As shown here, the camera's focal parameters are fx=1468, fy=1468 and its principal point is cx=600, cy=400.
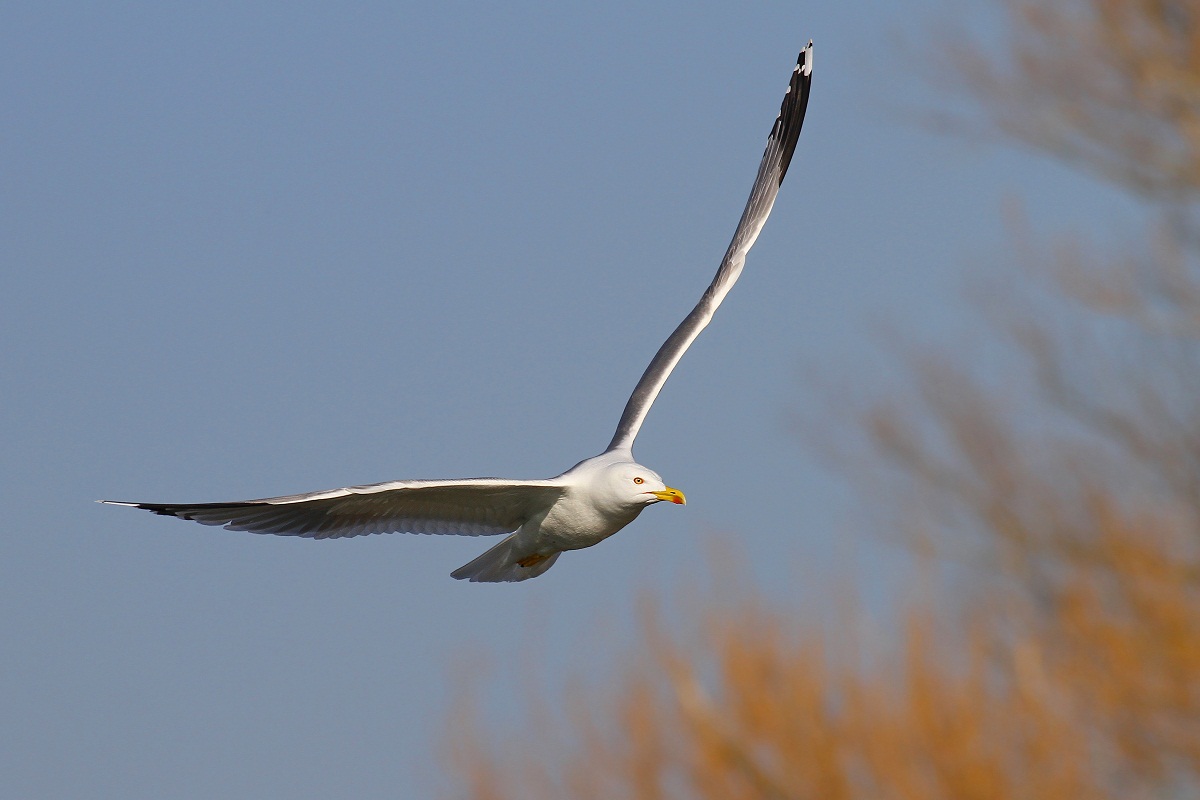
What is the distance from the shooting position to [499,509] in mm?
6797

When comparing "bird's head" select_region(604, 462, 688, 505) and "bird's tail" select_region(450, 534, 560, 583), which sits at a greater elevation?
"bird's head" select_region(604, 462, 688, 505)

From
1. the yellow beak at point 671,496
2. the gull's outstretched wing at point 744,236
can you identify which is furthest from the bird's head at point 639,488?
the gull's outstretched wing at point 744,236

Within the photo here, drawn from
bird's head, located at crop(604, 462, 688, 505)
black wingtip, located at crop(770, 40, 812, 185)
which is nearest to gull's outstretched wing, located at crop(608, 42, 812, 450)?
black wingtip, located at crop(770, 40, 812, 185)

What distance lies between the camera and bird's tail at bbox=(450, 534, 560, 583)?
712cm

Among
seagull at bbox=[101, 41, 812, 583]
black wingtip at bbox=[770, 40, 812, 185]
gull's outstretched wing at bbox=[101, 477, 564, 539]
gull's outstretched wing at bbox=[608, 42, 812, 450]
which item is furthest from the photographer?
black wingtip at bbox=[770, 40, 812, 185]

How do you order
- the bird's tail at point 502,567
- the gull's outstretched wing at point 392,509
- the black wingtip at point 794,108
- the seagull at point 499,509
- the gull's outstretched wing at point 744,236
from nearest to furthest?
the gull's outstretched wing at point 392,509, the seagull at point 499,509, the bird's tail at point 502,567, the gull's outstretched wing at point 744,236, the black wingtip at point 794,108

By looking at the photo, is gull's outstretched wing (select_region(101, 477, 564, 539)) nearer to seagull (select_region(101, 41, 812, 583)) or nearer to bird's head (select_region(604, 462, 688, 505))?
seagull (select_region(101, 41, 812, 583))

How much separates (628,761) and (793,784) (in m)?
0.61

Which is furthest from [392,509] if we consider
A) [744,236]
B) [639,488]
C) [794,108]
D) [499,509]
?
[794,108]

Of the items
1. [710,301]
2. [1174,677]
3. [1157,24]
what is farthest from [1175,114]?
[1174,677]

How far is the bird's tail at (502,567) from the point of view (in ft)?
23.4

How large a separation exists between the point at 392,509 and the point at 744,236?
134 inches

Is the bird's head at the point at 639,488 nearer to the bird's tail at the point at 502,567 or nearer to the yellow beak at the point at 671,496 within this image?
the yellow beak at the point at 671,496

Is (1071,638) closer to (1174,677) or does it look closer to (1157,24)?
(1174,677)
